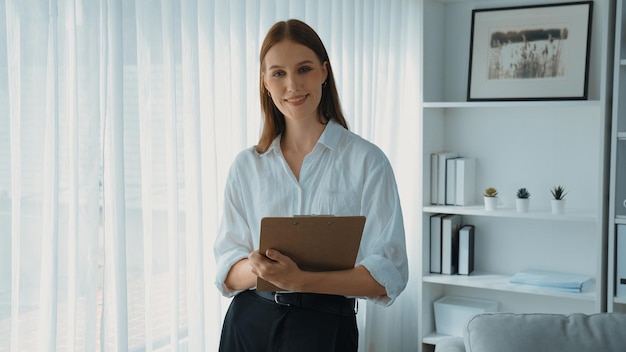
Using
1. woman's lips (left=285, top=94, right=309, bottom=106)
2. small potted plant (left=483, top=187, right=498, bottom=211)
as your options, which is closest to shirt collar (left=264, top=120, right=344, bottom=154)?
woman's lips (left=285, top=94, right=309, bottom=106)

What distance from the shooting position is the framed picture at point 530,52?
317 cm

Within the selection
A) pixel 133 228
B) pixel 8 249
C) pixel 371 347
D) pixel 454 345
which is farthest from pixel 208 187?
pixel 371 347

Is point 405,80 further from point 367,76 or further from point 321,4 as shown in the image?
point 321,4

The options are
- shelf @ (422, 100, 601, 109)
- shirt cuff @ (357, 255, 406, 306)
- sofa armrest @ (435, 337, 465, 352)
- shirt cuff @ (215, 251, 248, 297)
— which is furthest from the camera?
shelf @ (422, 100, 601, 109)

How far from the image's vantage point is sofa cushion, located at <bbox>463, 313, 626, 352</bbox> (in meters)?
1.78

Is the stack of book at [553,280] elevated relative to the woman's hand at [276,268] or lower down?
lower down

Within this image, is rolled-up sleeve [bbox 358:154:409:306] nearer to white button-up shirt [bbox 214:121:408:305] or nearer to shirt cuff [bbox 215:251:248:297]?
white button-up shirt [bbox 214:121:408:305]

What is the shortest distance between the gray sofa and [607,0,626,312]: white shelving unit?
3.79 ft

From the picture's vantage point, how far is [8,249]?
1.75 metres

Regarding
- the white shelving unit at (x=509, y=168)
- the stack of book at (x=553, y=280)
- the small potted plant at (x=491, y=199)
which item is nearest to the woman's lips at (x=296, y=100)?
the white shelving unit at (x=509, y=168)

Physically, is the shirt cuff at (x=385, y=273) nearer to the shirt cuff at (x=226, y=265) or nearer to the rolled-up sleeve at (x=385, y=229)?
the rolled-up sleeve at (x=385, y=229)

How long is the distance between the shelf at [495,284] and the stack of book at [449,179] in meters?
0.35

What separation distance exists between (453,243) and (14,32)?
7.52 ft

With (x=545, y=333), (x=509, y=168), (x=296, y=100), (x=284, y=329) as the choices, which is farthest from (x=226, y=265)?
(x=509, y=168)
